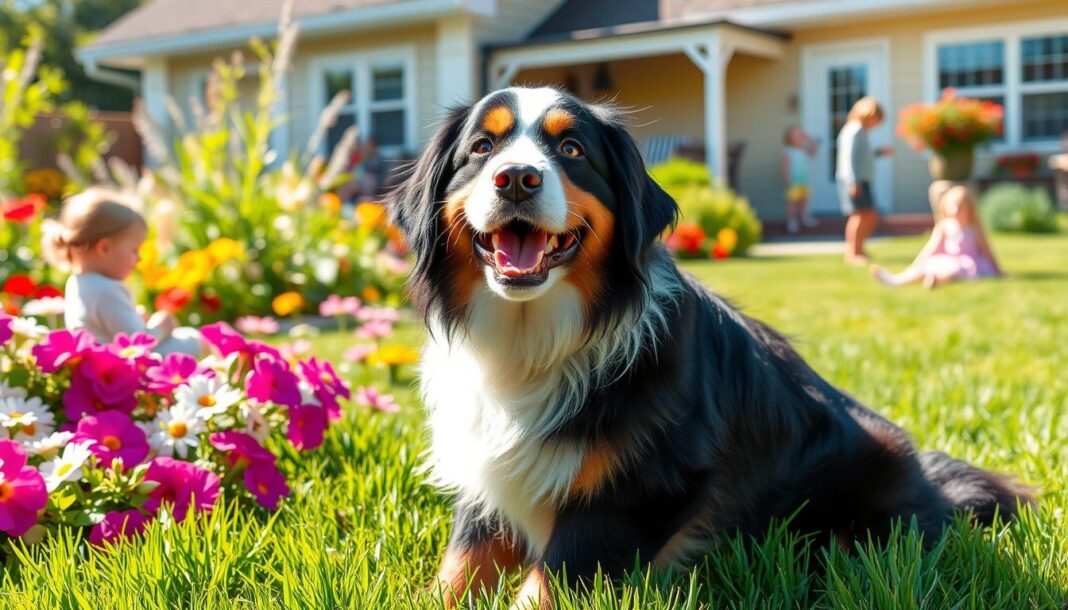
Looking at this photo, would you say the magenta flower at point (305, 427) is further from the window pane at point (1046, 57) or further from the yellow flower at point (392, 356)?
the window pane at point (1046, 57)

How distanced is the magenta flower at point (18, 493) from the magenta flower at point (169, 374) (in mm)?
512

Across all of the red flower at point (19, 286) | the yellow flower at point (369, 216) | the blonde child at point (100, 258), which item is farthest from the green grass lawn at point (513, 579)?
the yellow flower at point (369, 216)

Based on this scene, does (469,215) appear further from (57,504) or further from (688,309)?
(57,504)

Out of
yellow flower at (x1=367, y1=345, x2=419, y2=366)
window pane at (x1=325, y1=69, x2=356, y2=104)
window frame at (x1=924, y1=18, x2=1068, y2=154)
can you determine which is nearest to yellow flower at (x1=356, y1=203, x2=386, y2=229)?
yellow flower at (x1=367, y1=345, x2=419, y2=366)

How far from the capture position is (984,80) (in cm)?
1631

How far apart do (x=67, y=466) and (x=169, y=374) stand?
51 centimetres

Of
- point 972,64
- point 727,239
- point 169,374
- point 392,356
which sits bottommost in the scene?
point 392,356

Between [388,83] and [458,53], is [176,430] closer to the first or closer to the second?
[458,53]

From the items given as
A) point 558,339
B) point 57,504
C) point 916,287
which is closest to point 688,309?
point 558,339

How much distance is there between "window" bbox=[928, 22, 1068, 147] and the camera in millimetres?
15891

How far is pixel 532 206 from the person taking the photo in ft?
7.56

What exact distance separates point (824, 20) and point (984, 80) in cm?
274

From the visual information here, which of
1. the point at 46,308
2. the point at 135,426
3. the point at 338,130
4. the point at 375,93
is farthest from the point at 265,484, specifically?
the point at 338,130

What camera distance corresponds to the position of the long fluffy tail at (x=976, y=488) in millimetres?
2816
